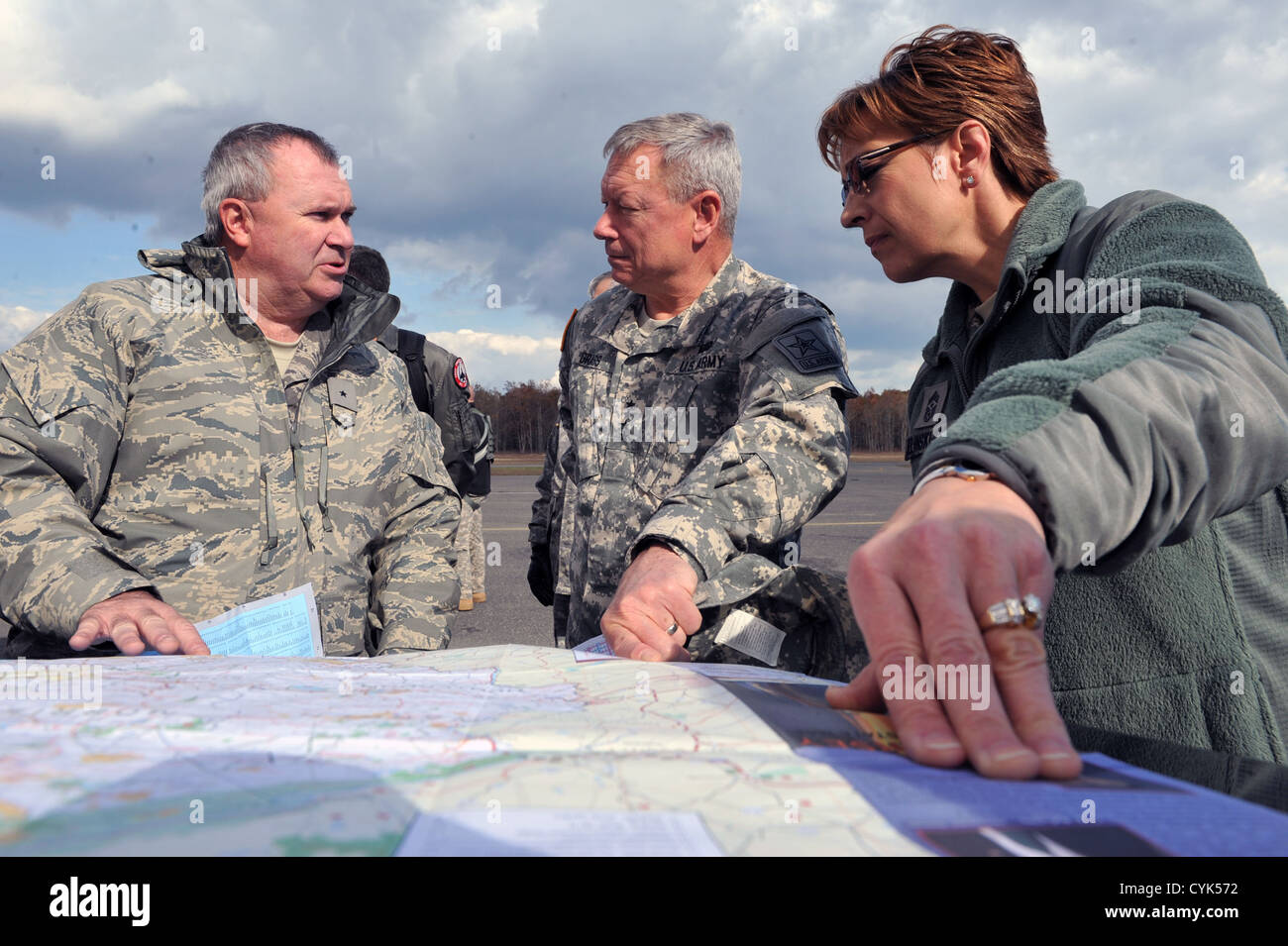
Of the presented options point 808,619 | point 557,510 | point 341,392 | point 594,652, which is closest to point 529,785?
point 594,652

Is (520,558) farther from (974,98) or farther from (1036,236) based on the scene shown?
(1036,236)

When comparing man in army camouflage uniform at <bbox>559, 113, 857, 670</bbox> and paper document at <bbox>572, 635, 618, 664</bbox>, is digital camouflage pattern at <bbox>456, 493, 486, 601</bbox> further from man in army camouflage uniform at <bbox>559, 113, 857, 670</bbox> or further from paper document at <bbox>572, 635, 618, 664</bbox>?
paper document at <bbox>572, 635, 618, 664</bbox>

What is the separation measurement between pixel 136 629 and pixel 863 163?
190 cm

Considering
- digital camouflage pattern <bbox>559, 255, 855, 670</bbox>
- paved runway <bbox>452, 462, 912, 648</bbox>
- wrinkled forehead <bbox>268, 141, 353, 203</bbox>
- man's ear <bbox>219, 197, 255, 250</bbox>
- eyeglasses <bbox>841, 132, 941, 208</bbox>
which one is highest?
wrinkled forehead <bbox>268, 141, 353, 203</bbox>

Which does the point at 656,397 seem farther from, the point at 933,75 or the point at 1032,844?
the point at 1032,844

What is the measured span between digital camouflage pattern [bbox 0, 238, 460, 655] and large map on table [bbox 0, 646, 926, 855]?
958 mm

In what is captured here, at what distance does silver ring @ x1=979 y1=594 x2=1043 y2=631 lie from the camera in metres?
0.72

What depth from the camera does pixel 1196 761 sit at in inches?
33.4

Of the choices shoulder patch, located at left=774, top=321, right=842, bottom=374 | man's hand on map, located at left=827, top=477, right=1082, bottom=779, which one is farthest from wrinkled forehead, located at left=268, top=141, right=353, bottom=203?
man's hand on map, located at left=827, top=477, right=1082, bottom=779

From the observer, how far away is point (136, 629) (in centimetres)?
162

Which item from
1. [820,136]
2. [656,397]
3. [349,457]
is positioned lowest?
[349,457]

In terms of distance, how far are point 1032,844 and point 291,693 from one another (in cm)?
88

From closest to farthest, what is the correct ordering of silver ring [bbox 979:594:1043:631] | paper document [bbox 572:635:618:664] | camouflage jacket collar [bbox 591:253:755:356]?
silver ring [bbox 979:594:1043:631] → paper document [bbox 572:635:618:664] → camouflage jacket collar [bbox 591:253:755:356]

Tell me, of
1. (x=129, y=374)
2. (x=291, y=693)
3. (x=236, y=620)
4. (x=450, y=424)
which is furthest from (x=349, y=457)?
(x=450, y=424)
